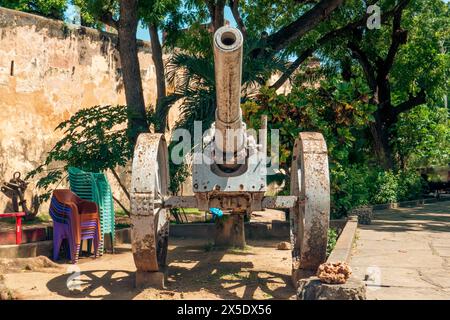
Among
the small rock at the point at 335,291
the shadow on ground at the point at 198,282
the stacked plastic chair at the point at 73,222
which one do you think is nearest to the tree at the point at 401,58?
the shadow on ground at the point at 198,282

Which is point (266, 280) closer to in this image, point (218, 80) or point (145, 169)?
point (145, 169)

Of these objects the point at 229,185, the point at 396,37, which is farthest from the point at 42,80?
the point at 396,37

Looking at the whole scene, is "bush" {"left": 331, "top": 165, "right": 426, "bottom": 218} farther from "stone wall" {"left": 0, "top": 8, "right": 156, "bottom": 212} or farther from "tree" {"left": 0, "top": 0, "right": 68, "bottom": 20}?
"tree" {"left": 0, "top": 0, "right": 68, "bottom": 20}

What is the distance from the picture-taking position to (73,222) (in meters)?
8.01

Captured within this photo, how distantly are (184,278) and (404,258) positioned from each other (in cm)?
256

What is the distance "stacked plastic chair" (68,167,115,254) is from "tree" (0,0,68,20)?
1256 centimetres

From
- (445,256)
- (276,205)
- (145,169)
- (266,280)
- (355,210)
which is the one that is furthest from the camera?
(355,210)

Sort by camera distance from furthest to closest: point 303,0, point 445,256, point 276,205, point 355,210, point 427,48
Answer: point 427,48 → point 303,0 → point 355,210 → point 445,256 → point 276,205

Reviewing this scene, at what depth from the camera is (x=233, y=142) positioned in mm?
6227

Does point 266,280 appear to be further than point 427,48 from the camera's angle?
No

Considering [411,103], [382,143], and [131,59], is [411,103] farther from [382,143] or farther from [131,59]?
[131,59]

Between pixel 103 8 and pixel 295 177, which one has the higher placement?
pixel 103 8

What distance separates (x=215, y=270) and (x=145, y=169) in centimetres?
207

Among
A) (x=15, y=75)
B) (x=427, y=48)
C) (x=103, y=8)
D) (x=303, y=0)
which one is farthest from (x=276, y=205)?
(x=427, y=48)
